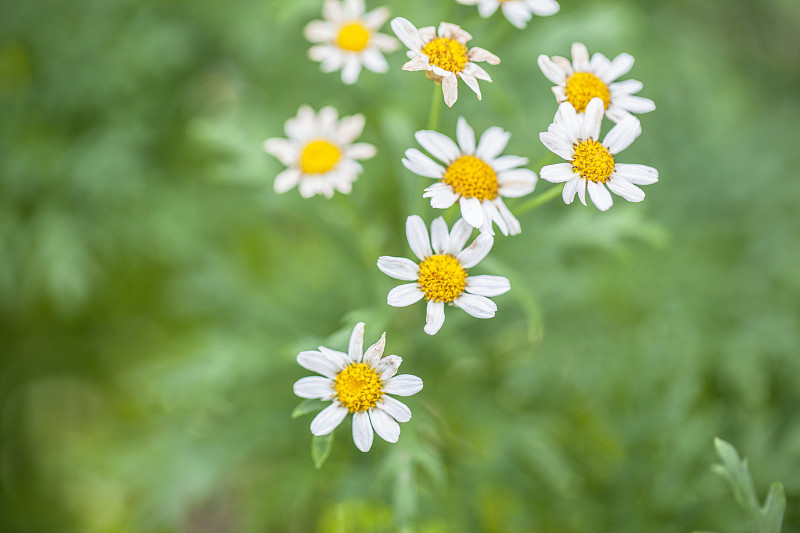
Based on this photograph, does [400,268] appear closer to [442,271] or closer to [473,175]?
[442,271]

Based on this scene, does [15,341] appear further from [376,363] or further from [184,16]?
[376,363]

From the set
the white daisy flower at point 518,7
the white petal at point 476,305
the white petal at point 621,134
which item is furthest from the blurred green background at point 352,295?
the white petal at point 621,134

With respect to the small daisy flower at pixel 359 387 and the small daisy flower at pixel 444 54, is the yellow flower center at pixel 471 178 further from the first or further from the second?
the small daisy flower at pixel 359 387

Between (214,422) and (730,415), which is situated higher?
(214,422)

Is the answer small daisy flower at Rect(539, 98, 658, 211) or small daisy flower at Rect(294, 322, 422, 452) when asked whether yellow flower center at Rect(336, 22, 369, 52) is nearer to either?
small daisy flower at Rect(539, 98, 658, 211)

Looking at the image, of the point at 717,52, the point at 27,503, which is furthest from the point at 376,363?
the point at 717,52

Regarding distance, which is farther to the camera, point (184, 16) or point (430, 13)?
point (184, 16)
